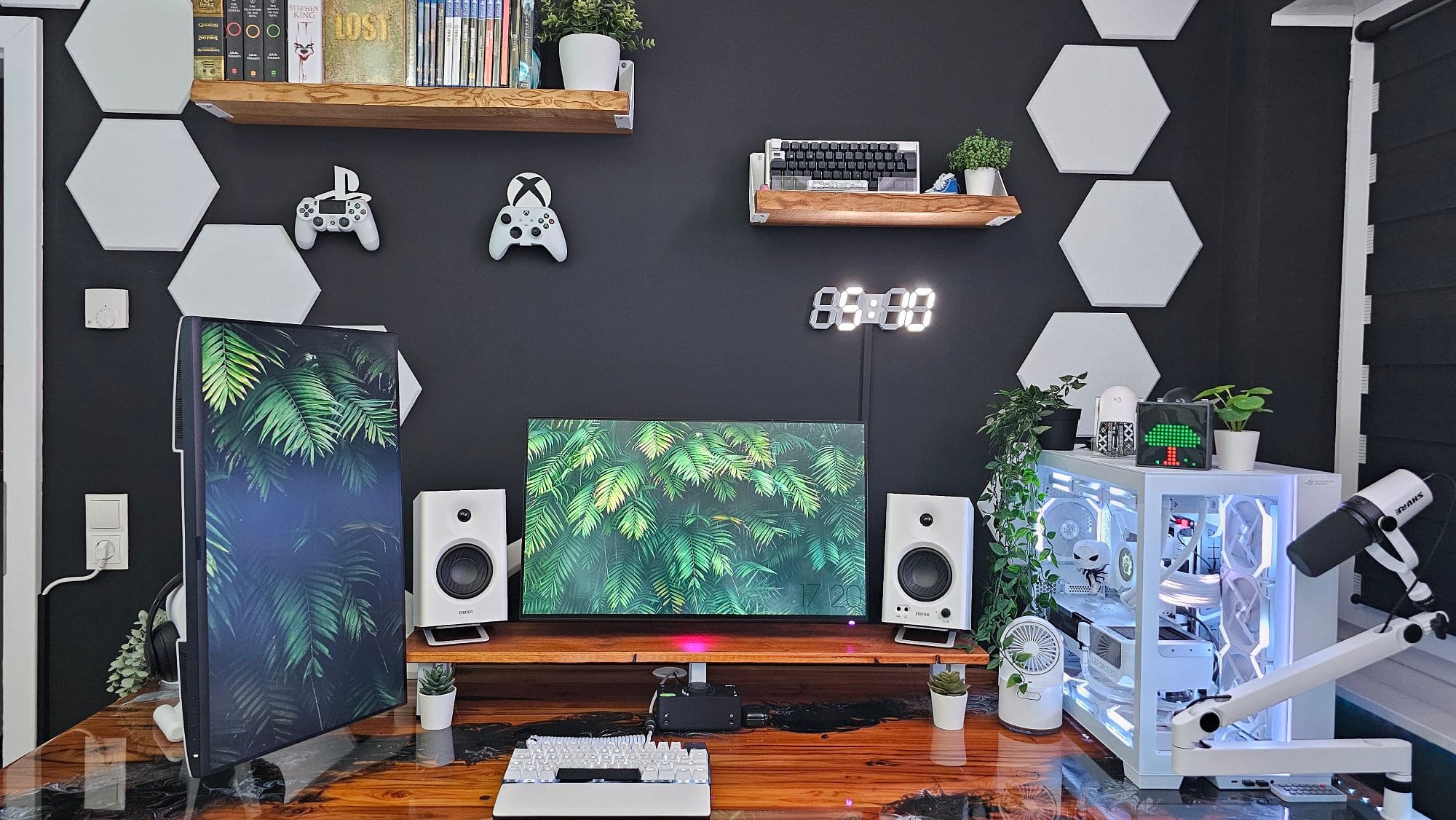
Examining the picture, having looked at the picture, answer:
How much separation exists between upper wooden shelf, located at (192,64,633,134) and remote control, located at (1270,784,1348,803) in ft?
5.64

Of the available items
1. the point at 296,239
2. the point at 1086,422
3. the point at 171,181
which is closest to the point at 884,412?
the point at 1086,422

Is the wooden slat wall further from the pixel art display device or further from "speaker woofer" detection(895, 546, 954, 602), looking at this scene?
"speaker woofer" detection(895, 546, 954, 602)

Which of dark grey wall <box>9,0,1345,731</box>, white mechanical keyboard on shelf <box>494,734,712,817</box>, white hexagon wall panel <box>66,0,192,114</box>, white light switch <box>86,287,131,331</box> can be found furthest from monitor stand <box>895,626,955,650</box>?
white hexagon wall panel <box>66,0,192,114</box>

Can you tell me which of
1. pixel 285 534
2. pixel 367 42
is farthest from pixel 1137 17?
pixel 285 534

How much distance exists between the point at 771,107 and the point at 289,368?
3.88ft

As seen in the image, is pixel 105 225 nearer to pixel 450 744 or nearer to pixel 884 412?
pixel 450 744

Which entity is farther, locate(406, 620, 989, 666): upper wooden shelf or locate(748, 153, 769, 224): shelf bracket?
locate(748, 153, 769, 224): shelf bracket

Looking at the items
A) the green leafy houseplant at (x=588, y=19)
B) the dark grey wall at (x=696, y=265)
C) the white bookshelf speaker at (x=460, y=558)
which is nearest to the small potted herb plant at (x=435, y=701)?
the white bookshelf speaker at (x=460, y=558)

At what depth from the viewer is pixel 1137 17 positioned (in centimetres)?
198

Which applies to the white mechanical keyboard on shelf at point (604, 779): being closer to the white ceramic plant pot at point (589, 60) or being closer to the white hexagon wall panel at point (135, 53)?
the white ceramic plant pot at point (589, 60)

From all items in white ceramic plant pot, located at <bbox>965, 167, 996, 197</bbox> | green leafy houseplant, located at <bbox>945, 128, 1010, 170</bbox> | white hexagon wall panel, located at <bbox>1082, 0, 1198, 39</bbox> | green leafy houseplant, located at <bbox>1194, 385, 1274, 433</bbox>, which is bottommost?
green leafy houseplant, located at <bbox>1194, 385, 1274, 433</bbox>

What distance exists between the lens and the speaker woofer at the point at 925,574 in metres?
1.75

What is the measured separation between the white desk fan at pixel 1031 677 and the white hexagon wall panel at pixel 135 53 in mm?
2109

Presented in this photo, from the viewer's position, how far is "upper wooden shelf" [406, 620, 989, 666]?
65.5 inches
